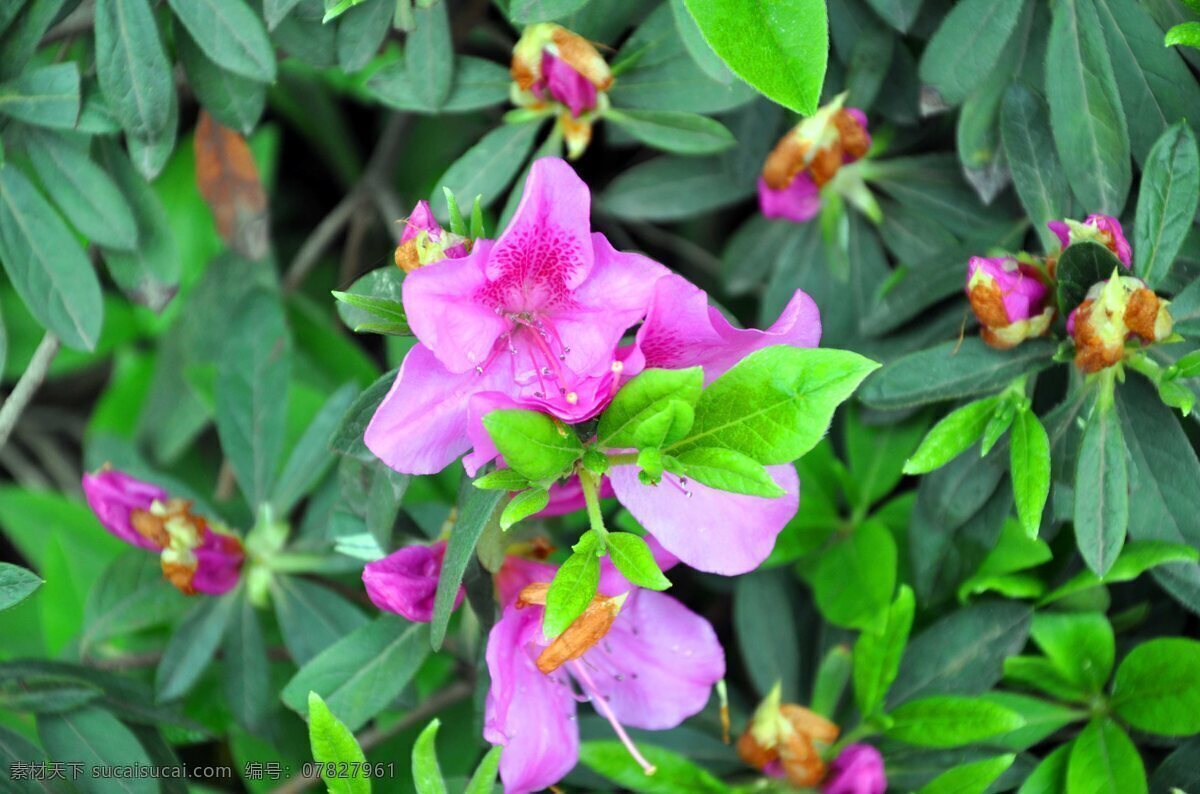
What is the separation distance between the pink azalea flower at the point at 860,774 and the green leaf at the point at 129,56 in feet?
3.65

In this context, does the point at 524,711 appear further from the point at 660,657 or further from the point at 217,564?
the point at 217,564

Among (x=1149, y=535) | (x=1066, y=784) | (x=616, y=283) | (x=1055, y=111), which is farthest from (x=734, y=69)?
(x=1066, y=784)

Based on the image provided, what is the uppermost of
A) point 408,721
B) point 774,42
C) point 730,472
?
point 774,42

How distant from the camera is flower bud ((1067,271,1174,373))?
Result: 110 centimetres

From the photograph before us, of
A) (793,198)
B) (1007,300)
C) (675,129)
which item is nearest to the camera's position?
(1007,300)

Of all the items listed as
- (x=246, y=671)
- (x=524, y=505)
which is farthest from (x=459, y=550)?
(x=246, y=671)

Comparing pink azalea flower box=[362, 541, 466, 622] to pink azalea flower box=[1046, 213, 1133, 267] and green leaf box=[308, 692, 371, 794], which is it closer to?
green leaf box=[308, 692, 371, 794]

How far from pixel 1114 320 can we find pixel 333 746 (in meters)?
0.88

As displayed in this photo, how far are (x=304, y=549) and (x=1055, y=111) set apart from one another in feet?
3.69

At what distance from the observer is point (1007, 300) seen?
1188 millimetres

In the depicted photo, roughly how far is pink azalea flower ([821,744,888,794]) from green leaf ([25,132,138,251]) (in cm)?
109

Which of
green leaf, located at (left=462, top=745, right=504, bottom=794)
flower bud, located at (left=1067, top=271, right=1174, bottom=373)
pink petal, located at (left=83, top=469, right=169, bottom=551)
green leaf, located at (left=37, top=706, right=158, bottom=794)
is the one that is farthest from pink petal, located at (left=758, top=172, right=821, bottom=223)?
green leaf, located at (left=37, top=706, right=158, bottom=794)

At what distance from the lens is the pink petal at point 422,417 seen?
1024 millimetres

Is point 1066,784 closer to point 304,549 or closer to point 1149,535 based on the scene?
point 1149,535
